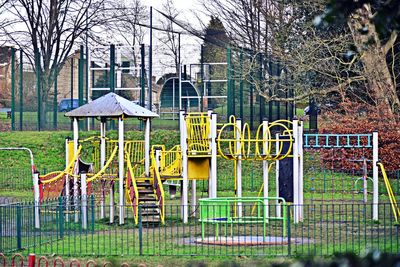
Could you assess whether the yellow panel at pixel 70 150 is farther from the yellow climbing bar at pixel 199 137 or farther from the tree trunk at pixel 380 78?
the tree trunk at pixel 380 78

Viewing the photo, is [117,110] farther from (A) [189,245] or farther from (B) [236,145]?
(A) [189,245]

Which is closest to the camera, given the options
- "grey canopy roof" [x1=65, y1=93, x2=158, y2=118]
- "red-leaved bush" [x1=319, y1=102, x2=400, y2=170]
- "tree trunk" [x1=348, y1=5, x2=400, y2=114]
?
"grey canopy roof" [x1=65, y1=93, x2=158, y2=118]

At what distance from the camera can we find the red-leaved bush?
3350 cm

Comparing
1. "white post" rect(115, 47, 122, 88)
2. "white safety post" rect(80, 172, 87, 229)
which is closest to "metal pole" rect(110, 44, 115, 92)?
"white post" rect(115, 47, 122, 88)

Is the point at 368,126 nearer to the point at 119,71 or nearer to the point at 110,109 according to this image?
the point at 119,71

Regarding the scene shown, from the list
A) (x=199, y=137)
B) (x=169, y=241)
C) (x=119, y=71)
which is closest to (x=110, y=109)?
(x=199, y=137)

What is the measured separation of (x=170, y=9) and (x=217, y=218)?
153 feet

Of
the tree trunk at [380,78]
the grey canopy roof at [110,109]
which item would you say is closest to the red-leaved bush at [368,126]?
the tree trunk at [380,78]

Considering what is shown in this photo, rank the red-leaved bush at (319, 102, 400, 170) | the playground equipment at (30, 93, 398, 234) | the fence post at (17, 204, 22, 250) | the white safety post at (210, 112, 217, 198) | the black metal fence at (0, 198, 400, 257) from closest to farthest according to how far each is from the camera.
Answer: the black metal fence at (0, 198, 400, 257), the fence post at (17, 204, 22, 250), the playground equipment at (30, 93, 398, 234), the white safety post at (210, 112, 217, 198), the red-leaved bush at (319, 102, 400, 170)

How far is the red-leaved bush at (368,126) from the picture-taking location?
3350 centimetres

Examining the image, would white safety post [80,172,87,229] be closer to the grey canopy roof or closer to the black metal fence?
the black metal fence

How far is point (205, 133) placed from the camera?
81.3 ft

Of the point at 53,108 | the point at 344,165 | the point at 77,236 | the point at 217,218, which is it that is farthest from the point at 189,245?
the point at 53,108

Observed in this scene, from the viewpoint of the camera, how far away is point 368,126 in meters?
34.4
